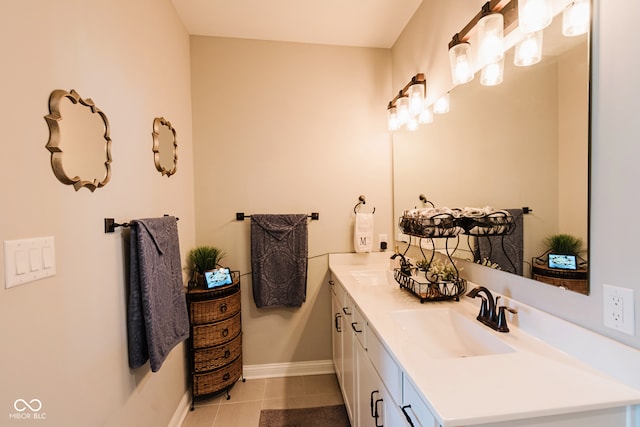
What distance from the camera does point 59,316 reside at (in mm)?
895

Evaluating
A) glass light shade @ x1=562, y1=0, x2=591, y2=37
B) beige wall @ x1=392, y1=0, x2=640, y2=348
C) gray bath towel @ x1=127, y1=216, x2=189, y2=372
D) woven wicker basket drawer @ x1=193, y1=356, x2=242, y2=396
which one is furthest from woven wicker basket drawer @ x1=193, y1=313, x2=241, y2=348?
glass light shade @ x1=562, y1=0, x2=591, y2=37

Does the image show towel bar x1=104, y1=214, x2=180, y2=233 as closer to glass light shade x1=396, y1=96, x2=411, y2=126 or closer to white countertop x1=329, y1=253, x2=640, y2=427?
white countertop x1=329, y1=253, x2=640, y2=427

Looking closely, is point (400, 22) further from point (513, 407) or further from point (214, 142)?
point (513, 407)

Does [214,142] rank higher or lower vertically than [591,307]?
higher

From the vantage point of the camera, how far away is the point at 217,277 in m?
2.06

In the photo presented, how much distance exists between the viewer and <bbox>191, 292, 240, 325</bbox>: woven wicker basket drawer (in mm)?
1940

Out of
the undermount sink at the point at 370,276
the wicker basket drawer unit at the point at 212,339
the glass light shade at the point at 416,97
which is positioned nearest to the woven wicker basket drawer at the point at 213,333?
the wicker basket drawer unit at the point at 212,339

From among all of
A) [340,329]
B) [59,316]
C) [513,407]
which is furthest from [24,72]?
[340,329]

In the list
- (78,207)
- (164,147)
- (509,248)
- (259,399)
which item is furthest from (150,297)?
(509,248)

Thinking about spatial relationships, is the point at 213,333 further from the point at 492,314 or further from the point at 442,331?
the point at 492,314

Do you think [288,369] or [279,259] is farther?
[288,369]

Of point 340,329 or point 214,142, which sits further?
point 214,142

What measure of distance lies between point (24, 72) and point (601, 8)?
1.69m

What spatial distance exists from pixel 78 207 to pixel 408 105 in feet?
6.71
